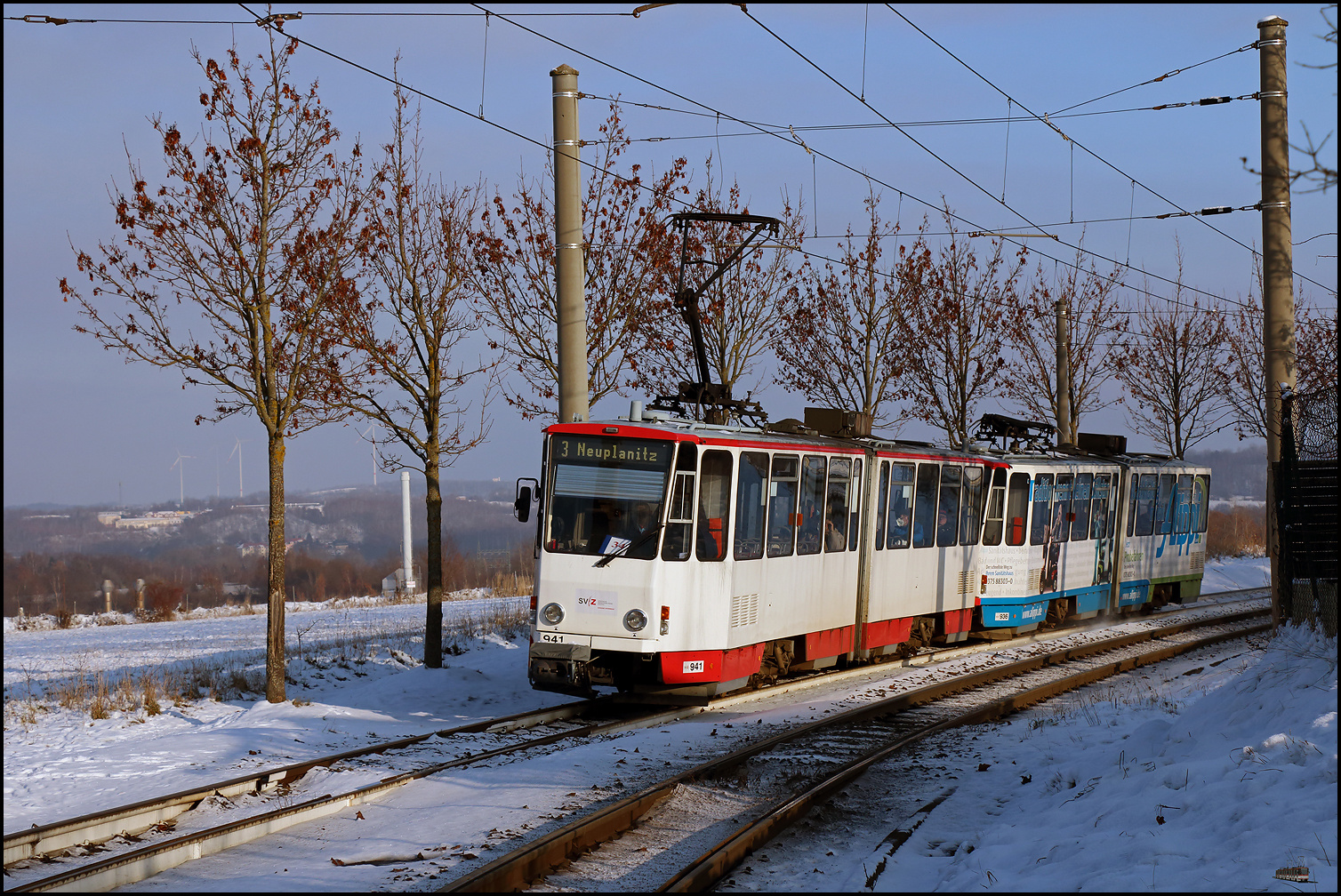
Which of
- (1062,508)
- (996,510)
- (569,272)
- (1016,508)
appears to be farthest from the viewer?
(1062,508)

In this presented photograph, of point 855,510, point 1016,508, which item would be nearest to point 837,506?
point 855,510

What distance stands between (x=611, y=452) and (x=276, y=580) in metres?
4.35

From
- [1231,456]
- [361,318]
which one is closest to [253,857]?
[361,318]

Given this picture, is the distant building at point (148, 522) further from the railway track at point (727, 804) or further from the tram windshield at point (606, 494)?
the railway track at point (727, 804)

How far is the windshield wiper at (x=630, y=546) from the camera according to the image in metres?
12.2

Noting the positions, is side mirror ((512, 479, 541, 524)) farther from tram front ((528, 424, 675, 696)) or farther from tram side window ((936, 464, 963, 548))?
tram side window ((936, 464, 963, 548))

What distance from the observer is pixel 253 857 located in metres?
7.25

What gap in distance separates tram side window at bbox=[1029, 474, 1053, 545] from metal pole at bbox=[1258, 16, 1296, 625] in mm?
6867

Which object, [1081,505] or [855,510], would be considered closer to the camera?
[855,510]

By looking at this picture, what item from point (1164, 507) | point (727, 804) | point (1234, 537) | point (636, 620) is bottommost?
point (1234, 537)

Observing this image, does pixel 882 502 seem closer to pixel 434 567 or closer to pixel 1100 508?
pixel 434 567

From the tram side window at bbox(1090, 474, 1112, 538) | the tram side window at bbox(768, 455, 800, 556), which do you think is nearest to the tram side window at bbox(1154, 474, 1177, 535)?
the tram side window at bbox(1090, 474, 1112, 538)

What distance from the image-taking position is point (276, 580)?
45.1ft

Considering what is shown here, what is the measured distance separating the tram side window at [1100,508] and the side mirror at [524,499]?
44.8 ft
